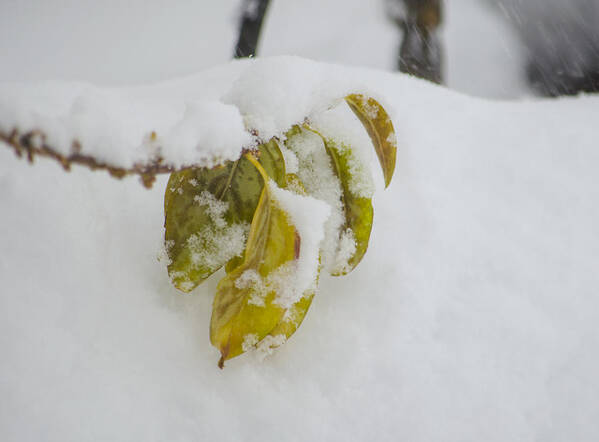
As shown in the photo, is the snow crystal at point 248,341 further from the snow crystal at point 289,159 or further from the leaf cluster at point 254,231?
the snow crystal at point 289,159

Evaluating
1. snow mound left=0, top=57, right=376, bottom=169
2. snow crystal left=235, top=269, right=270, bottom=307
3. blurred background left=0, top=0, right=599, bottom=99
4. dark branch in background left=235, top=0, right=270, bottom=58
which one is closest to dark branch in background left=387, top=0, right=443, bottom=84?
blurred background left=0, top=0, right=599, bottom=99

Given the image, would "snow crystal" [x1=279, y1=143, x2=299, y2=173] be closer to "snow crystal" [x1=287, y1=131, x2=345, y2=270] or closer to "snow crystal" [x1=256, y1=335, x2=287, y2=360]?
"snow crystal" [x1=287, y1=131, x2=345, y2=270]

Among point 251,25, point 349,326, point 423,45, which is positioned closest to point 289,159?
point 349,326

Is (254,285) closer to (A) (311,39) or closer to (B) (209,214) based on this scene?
(B) (209,214)

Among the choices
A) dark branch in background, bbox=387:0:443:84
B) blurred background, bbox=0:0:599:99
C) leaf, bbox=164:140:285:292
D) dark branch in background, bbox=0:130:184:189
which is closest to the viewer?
dark branch in background, bbox=0:130:184:189

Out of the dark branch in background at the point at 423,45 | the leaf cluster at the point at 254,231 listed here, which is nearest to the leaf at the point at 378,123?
the leaf cluster at the point at 254,231

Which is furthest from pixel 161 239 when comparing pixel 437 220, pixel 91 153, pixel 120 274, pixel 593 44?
pixel 593 44

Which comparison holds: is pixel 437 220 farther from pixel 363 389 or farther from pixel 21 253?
pixel 21 253
